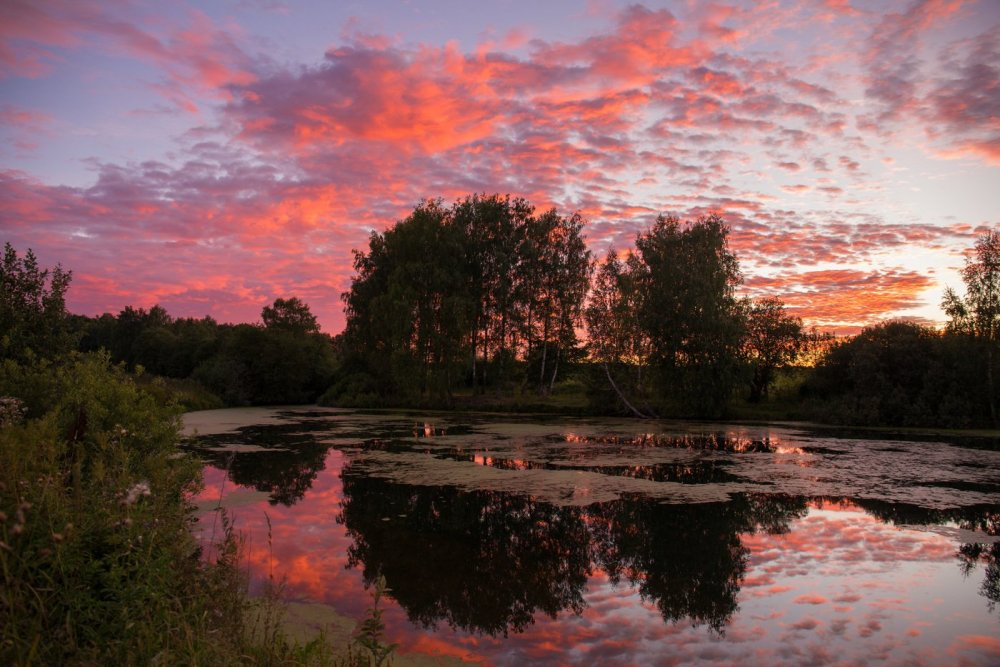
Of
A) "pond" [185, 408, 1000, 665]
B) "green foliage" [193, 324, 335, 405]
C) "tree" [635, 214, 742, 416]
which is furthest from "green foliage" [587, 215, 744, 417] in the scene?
"green foliage" [193, 324, 335, 405]

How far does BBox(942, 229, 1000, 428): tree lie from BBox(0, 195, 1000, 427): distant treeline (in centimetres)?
6

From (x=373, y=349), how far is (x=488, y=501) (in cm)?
3089

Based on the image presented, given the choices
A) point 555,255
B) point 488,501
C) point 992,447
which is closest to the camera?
point 488,501

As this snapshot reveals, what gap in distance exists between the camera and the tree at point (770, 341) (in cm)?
3494

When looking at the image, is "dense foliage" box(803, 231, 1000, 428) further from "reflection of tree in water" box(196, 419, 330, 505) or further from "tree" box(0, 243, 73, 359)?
"tree" box(0, 243, 73, 359)

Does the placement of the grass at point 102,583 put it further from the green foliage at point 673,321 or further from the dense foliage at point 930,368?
the dense foliage at point 930,368

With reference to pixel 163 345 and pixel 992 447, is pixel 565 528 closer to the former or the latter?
pixel 992 447

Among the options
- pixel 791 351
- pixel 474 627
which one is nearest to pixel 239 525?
pixel 474 627

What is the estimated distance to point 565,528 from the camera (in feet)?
29.6

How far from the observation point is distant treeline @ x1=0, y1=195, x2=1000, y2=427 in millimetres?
27469

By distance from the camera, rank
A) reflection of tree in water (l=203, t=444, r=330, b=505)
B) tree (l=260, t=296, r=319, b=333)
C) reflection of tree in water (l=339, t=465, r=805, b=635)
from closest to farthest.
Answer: reflection of tree in water (l=339, t=465, r=805, b=635) → reflection of tree in water (l=203, t=444, r=330, b=505) → tree (l=260, t=296, r=319, b=333)

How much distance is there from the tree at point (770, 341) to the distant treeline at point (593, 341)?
0.09 metres

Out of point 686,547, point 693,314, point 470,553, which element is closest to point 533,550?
point 470,553

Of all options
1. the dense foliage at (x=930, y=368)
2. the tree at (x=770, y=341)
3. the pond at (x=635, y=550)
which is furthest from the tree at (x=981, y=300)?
the pond at (x=635, y=550)
